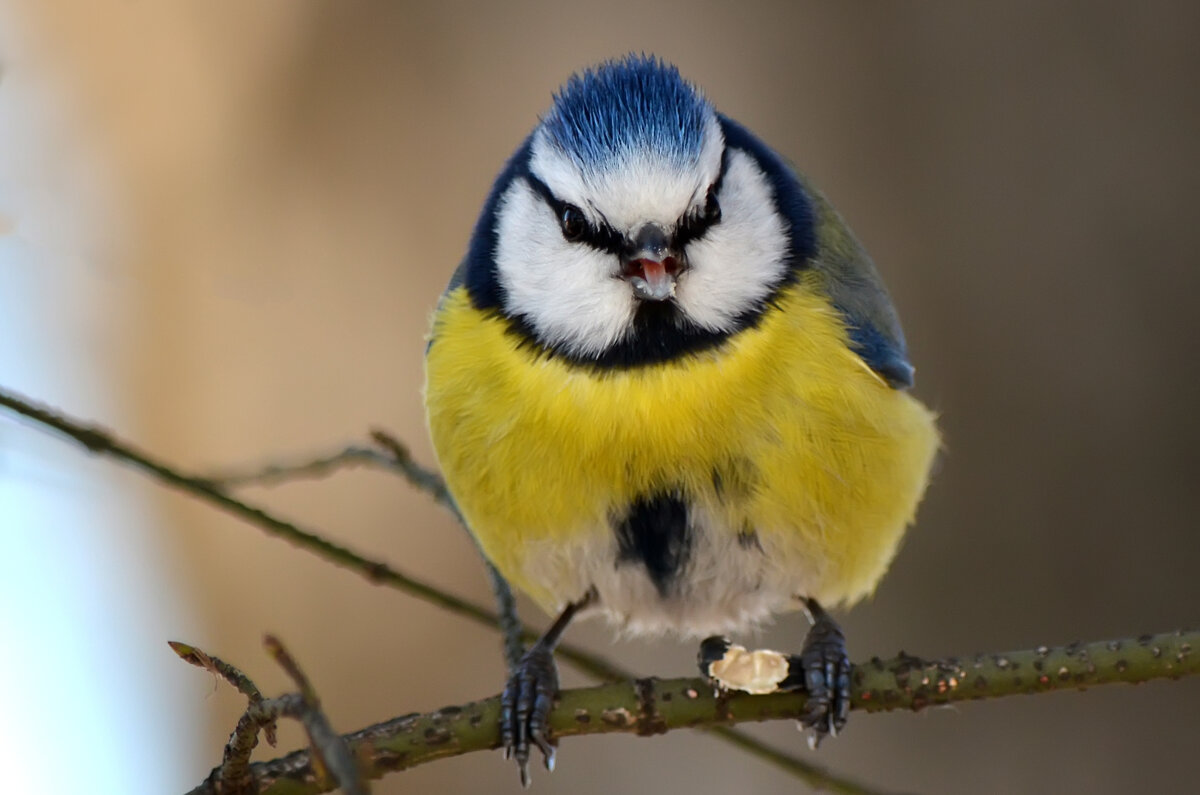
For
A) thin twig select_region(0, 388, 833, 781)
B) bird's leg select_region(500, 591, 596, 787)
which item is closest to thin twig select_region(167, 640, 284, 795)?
thin twig select_region(0, 388, 833, 781)

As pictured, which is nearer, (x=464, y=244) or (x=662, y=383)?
(x=662, y=383)

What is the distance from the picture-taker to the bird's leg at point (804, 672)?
1230 millimetres

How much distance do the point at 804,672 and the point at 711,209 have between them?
19.2 inches

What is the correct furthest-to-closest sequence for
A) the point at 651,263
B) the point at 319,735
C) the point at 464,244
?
1. the point at 464,244
2. the point at 651,263
3. the point at 319,735

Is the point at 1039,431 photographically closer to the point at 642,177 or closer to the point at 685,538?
the point at 685,538

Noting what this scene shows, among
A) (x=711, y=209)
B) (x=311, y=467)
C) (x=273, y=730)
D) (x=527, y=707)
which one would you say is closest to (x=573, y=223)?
(x=711, y=209)

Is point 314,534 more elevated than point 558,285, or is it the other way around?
point 558,285

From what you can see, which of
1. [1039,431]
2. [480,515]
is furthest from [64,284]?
[1039,431]

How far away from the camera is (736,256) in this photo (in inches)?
55.8

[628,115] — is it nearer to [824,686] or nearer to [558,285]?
[558,285]

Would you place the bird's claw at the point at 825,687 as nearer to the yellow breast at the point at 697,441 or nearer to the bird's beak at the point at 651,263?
the yellow breast at the point at 697,441

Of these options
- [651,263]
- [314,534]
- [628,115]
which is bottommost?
[314,534]

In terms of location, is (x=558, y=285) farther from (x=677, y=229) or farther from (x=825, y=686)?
(x=825, y=686)

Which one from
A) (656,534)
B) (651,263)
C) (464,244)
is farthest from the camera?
(464,244)
